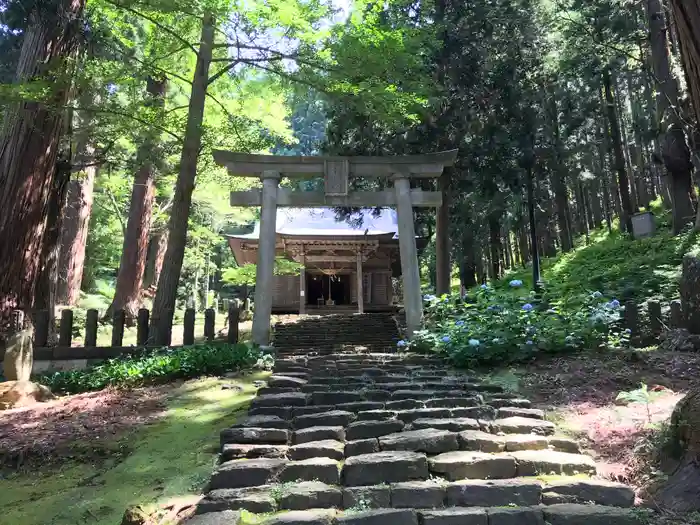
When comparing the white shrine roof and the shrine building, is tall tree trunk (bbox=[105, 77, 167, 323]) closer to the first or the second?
the white shrine roof

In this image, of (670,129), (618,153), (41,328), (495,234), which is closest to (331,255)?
(495,234)

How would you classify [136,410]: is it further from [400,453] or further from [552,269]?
[552,269]

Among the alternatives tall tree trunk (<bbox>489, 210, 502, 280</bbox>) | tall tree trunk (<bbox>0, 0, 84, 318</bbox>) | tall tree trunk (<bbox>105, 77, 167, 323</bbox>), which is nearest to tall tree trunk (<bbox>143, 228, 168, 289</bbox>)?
tall tree trunk (<bbox>105, 77, 167, 323</bbox>)

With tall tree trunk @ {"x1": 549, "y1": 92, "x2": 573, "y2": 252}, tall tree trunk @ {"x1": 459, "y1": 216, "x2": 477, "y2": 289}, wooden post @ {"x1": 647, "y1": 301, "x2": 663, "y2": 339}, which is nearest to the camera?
wooden post @ {"x1": 647, "y1": 301, "x2": 663, "y2": 339}

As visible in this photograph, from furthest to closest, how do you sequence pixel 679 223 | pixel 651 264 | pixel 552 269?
pixel 552 269 → pixel 679 223 → pixel 651 264

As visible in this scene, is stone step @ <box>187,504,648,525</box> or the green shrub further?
the green shrub

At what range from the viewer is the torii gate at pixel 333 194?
9234 millimetres

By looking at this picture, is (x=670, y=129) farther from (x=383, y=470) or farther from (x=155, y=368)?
(x=383, y=470)

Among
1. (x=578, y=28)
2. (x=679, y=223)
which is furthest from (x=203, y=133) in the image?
(x=679, y=223)

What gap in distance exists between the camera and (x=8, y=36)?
13500 millimetres

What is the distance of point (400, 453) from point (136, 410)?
3362mm

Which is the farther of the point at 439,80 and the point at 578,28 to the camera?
the point at 578,28

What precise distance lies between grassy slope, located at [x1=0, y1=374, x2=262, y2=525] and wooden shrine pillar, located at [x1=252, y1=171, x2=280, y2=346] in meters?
3.76

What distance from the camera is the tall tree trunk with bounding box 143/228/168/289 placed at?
17766 millimetres
